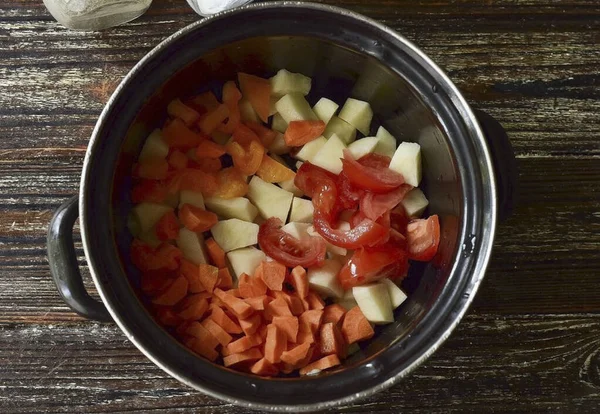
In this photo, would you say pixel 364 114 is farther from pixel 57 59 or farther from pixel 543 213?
pixel 57 59

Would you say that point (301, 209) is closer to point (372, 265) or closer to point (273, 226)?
point (273, 226)

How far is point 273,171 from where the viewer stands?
1269mm

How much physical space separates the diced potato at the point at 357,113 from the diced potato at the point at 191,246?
355mm

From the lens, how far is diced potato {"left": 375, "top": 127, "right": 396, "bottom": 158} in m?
1.30

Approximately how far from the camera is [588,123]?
1.40 metres

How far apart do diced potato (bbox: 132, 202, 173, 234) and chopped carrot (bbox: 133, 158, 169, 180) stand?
0.16 ft

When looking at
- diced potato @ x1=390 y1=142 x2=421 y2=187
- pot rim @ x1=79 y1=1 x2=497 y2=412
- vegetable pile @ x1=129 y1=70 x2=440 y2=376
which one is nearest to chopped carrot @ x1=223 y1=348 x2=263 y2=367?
vegetable pile @ x1=129 y1=70 x2=440 y2=376

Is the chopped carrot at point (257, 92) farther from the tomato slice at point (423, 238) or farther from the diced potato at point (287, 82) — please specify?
the tomato slice at point (423, 238)

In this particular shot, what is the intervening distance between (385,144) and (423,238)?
193mm

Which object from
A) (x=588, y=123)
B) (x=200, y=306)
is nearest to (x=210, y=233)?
(x=200, y=306)

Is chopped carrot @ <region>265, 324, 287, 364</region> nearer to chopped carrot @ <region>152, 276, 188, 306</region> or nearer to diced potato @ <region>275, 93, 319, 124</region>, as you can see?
chopped carrot @ <region>152, 276, 188, 306</region>

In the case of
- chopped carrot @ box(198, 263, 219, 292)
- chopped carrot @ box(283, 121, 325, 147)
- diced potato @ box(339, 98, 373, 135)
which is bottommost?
chopped carrot @ box(198, 263, 219, 292)

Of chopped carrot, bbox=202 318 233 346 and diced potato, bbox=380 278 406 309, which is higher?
diced potato, bbox=380 278 406 309

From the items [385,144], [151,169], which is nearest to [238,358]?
[151,169]
